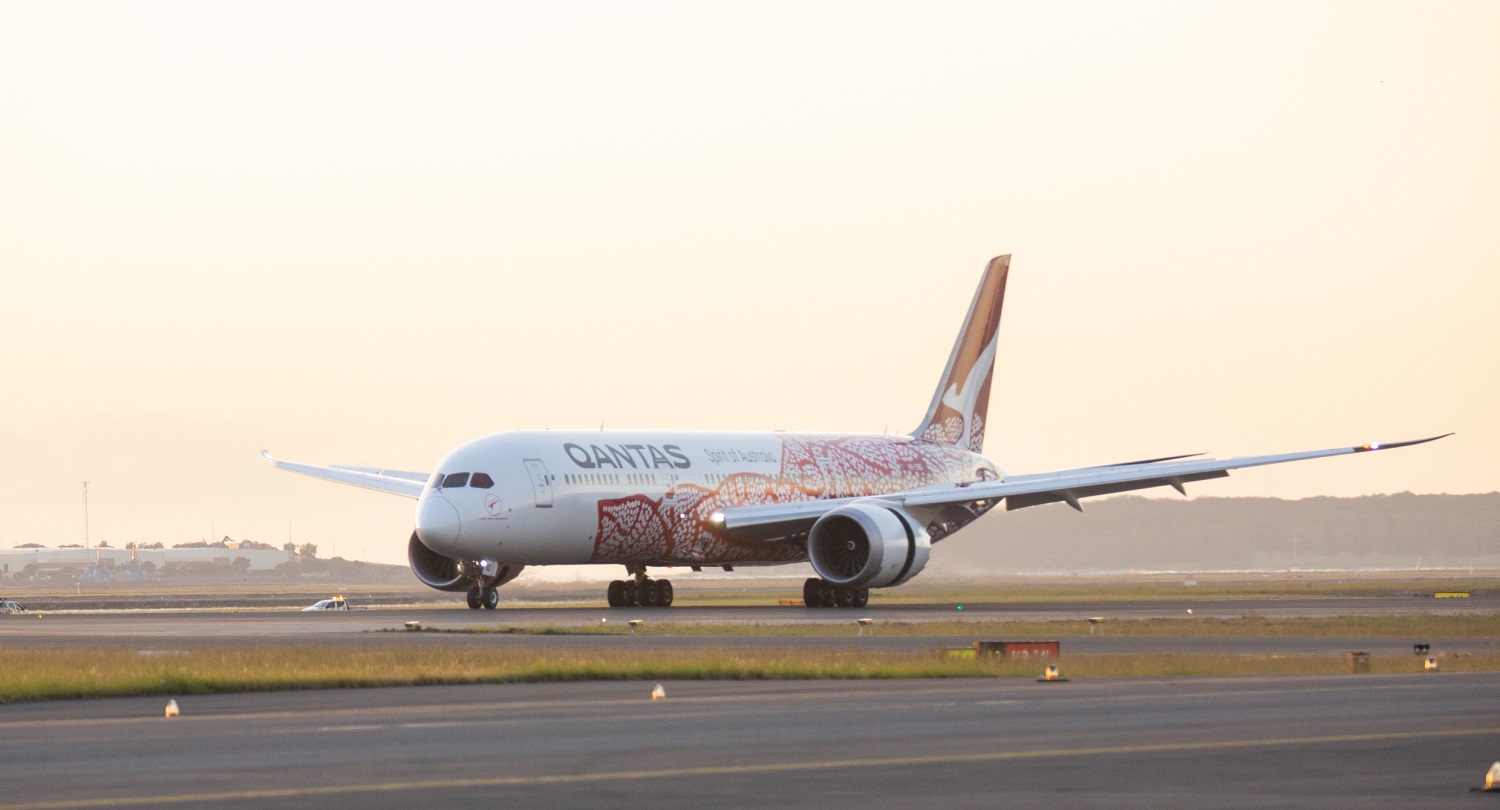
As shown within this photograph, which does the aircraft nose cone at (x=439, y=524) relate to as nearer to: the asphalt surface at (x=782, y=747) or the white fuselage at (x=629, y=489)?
the white fuselage at (x=629, y=489)

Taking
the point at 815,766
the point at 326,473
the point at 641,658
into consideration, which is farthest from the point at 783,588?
the point at 815,766

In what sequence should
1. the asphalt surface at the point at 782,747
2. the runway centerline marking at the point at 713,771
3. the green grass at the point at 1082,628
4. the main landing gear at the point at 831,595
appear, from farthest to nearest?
the main landing gear at the point at 831,595 → the green grass at the point at 1082,628 → the asphalt surface at the point at 782,747 → the runway centerline marking at the point at 713,771

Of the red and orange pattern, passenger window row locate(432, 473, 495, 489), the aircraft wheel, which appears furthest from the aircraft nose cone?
the aircraft wheel

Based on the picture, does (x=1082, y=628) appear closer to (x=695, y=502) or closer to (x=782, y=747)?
(x=695, y=502)

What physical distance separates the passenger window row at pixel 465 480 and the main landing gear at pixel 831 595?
30.3ft

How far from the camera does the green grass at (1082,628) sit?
34.3 meters

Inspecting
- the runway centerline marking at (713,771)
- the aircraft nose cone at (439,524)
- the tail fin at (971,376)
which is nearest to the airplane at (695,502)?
the aircraft nose cone at (439,524)

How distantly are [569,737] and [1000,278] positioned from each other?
161 ft

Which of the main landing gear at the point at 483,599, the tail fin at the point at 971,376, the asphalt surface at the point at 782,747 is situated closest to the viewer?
the asphalt surface at the point at 782,747

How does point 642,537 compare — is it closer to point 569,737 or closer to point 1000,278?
point 1000,278

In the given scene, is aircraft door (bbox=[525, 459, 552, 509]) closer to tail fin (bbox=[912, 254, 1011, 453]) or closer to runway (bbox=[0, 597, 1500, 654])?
runway (bbox=[0, 597, 1500, 654])

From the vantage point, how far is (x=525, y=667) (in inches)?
952

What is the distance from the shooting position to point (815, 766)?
13508 mm

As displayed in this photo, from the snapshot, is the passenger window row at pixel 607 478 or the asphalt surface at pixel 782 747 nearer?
the asphalt surface at pixel 782 747
